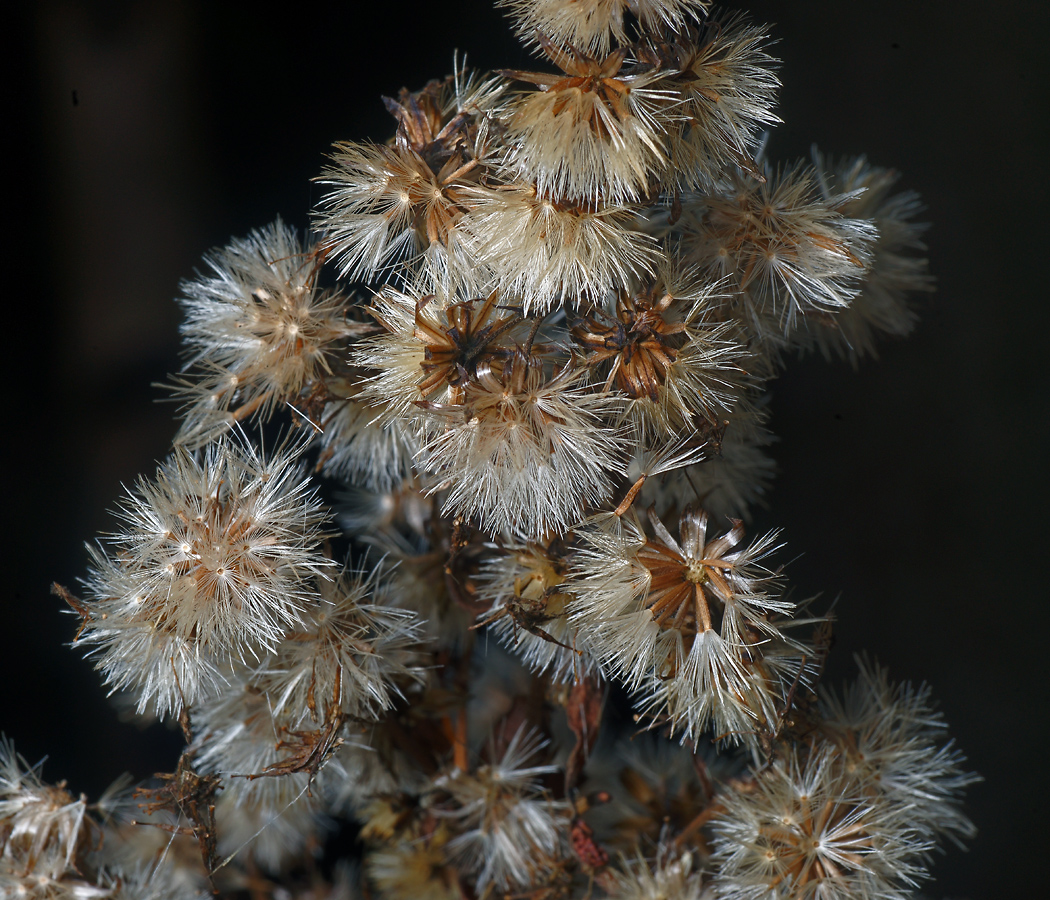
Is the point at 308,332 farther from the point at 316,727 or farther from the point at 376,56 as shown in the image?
the point at 376,56

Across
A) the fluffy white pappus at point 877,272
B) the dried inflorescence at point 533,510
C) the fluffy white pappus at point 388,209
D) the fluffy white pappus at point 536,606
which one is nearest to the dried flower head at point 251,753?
the dried inflorescence at point 533,510

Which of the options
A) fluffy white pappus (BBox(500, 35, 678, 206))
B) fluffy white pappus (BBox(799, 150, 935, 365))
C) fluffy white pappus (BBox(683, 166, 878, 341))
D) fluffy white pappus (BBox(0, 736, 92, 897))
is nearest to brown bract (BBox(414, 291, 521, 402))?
fluffy white pappus (BBox(500, 35, 678, 206))

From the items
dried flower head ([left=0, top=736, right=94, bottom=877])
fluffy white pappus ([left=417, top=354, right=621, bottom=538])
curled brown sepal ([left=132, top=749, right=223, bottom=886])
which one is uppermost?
fluffy white pappus ([left=417, top=354, right=621, bottom=538])

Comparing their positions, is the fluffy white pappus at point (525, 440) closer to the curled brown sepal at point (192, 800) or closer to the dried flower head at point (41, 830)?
the curled brown sepal at point (192, 800)

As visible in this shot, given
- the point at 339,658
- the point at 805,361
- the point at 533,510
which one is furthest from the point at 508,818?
the point at 805,361

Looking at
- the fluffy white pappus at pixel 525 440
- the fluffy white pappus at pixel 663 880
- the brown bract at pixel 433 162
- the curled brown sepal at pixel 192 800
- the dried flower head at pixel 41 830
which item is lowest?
the fluffy white pappus at pixel 663 880

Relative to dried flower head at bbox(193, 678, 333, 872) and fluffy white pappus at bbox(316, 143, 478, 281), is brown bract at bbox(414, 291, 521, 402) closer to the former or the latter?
fluffy white pappus at bbox(316, 143, 478, 281)

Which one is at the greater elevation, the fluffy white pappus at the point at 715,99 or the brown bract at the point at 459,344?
the fluffy white pappus at the point at 715,99
